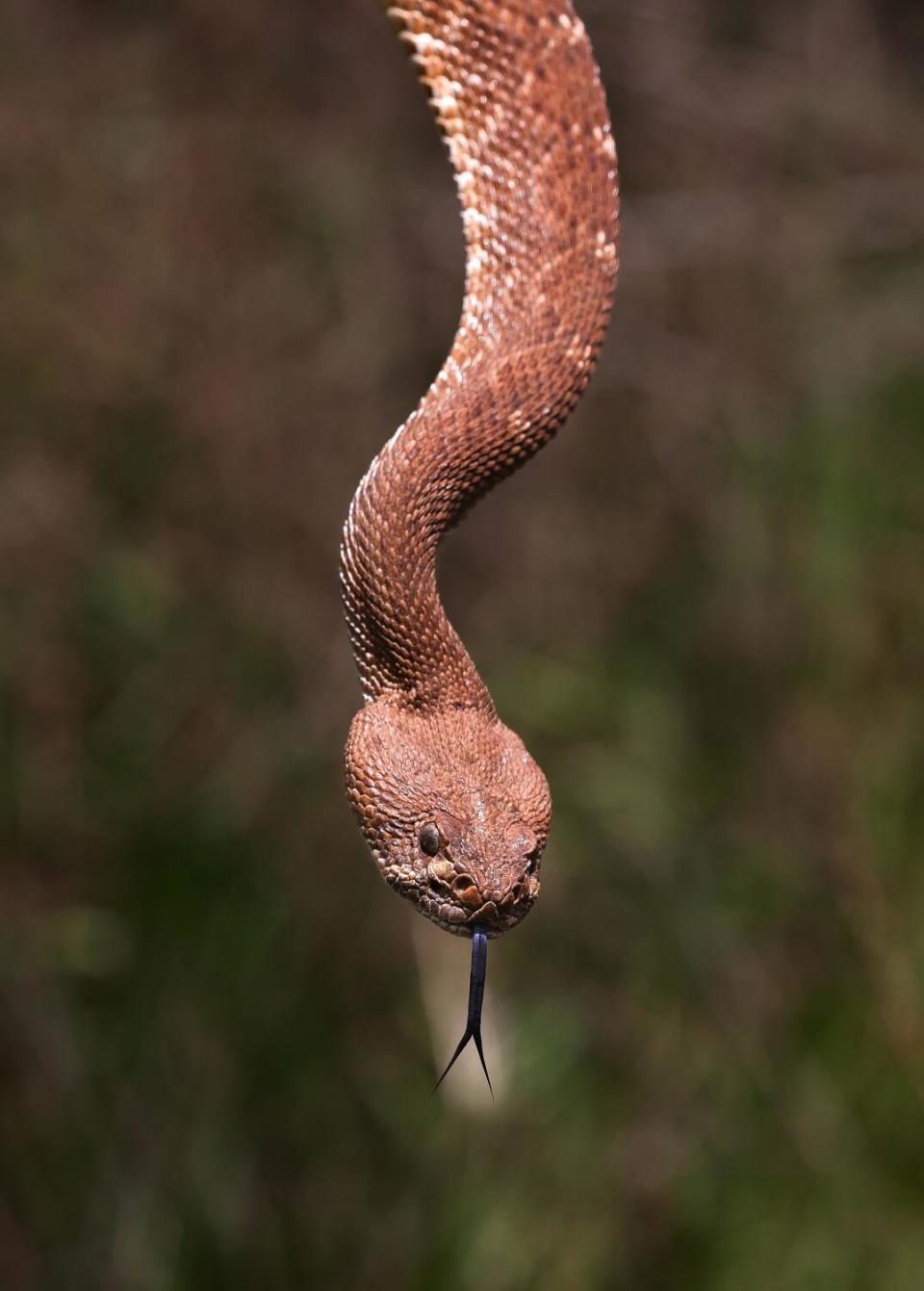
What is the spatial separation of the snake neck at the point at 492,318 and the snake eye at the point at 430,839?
→ 26 centimetres

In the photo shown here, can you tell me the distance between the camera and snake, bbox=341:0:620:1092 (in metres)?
2.89

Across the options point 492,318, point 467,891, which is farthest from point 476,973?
point 492,318

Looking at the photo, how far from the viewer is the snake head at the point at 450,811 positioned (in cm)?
284

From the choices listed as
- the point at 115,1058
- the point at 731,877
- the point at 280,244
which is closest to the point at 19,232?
the point at 280,244

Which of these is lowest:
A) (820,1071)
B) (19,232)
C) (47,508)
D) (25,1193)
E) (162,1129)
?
(25,1193)

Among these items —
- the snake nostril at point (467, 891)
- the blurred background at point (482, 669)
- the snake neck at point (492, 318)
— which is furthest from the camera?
the blurred background at point (482, 669)

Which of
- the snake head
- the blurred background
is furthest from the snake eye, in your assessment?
the blurred background

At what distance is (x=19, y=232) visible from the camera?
22.3ft

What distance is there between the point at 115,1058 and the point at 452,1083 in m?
1.23

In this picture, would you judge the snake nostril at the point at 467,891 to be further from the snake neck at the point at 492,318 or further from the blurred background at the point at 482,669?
the blurred background at the point at 482,669

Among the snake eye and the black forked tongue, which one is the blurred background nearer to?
the black forked tongue

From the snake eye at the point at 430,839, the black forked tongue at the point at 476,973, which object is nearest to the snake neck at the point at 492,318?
the snake eye at the point at 430,839

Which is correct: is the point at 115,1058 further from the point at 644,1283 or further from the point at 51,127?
the point at 51,127

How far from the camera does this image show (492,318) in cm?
308
